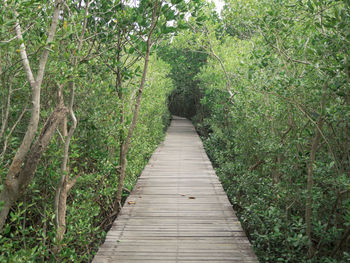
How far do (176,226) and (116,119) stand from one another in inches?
63.9

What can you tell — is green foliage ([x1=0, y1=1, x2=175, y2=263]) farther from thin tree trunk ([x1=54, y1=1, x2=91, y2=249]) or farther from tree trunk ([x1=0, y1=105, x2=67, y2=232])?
tree trunk ([x1=0, y1=105, x2=67, y2=232])

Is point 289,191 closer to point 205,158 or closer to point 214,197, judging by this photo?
point 214,197

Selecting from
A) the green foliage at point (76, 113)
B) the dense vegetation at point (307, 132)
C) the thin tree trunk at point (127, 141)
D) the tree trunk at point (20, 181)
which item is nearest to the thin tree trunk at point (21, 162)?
the tree trunk at point (20, 181)

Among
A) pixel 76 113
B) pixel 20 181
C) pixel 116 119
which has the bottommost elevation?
pixel 20 181

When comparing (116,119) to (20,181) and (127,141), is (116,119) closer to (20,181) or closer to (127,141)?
(127,141)

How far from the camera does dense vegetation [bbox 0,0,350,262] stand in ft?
8.14

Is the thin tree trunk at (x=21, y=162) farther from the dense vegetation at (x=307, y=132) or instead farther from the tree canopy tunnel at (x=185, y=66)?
the tree canopy tunnel at (x=185, y=66)

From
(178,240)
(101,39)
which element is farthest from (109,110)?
(178,240)

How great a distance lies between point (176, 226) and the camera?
3760 millimetres

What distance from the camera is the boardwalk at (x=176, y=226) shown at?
3.02 meters

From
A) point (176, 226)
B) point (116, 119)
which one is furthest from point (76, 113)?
point (176, 226)

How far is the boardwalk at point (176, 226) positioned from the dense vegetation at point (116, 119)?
28 centimetres

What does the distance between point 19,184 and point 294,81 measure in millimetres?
2333

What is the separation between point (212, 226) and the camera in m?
3.72
